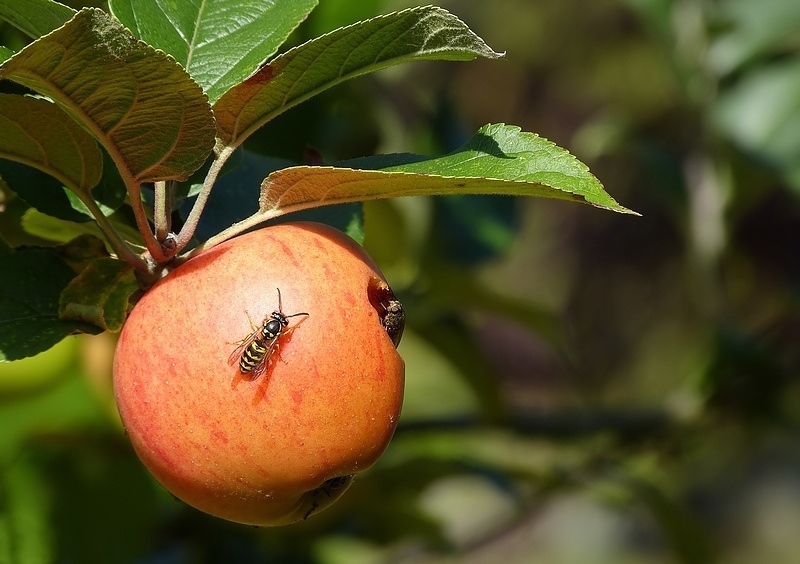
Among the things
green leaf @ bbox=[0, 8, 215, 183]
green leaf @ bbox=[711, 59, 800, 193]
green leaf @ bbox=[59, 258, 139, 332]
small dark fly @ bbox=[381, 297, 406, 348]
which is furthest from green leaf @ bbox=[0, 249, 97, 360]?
green leaf @ bbox=[711, 59, 800, 193]

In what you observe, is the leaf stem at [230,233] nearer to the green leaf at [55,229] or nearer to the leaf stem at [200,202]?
the leaf stem at [200,202]

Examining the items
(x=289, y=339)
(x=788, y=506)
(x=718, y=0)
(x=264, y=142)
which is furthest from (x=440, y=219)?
(x=788, y=506)

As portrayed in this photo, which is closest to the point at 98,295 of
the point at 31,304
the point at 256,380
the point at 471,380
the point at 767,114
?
the point at 31,304

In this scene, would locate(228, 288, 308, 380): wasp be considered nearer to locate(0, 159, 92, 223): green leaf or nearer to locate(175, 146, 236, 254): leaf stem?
locate(175, 146, 236, 254): leaf stem

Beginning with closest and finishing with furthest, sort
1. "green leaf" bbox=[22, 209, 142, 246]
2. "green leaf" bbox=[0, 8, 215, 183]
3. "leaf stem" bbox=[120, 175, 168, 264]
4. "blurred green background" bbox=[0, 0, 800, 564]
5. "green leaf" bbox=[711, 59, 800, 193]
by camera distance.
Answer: "green leaf" bbox=[0, 8, 215, 183] < "leaf stem" bbox=[120, 175, 168, 264] < "green leaf" bbox=[22, 209, 142, 246] < "blurred green background" bbox=[0, 0, 800, 564] < "green leaf" bbox=[711, 59, 800, 193]

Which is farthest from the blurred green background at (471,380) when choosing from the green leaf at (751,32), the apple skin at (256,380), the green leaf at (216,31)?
the apple skin at (256,380)

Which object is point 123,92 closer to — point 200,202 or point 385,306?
point 200,202
